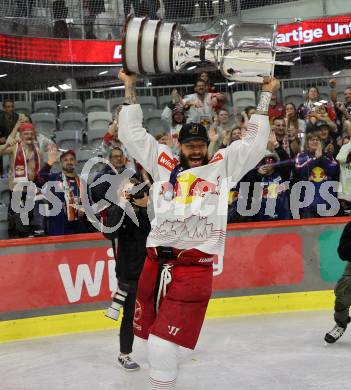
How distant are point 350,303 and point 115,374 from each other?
1.86 meters

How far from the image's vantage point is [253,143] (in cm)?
400

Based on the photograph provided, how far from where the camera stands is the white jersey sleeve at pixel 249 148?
3.99 meters

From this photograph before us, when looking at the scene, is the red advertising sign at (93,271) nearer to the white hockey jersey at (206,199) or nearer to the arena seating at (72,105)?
the arena seating at (72,105)

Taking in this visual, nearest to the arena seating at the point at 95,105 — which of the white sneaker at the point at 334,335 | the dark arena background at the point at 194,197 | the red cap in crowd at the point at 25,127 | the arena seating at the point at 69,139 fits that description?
the dark arena background at the point at 194,197

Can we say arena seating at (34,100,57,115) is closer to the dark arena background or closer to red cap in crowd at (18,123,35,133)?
the dark arena background

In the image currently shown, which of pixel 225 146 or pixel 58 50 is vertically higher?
pixel 58 50

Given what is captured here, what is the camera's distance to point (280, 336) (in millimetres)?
6406

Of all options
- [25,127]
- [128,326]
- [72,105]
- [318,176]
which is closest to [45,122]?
[72,105]

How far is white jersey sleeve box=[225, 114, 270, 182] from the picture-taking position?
3.99 metres

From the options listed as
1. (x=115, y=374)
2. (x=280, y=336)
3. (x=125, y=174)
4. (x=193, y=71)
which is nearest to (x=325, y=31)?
(x=193, y=71)

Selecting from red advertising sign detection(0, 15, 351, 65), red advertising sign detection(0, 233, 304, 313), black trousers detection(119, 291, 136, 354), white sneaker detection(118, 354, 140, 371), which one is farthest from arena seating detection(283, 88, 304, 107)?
white sneaker detection(118, 354, 140, 371)

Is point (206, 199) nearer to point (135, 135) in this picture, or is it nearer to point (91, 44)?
point (135, 135)

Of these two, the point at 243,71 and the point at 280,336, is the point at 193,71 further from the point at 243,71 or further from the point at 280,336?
the point at 243,71

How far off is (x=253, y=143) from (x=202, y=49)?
0.54 m
